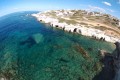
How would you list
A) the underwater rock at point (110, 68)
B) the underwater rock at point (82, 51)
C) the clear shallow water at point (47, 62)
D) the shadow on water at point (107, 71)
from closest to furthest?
the clear shallow water at point (47, 62), the underwater rock at point (110, 68), the shadow on water at point (107, 71), the underwater rock at point (82, 51)

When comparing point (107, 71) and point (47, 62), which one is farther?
point (47, 62)

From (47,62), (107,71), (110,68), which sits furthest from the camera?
(110,68)

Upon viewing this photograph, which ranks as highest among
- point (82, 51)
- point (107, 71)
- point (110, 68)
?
point (107, 71)

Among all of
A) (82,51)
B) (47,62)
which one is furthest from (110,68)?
(47,62)

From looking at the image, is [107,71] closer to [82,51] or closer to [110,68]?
[110,68]

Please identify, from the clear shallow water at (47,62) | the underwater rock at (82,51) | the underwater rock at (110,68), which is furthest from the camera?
the underwater rock at (82,51)

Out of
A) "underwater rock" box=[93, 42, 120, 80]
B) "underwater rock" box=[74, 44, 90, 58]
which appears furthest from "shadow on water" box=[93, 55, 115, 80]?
"underwater rock" box=[74, 44, 90, 58]

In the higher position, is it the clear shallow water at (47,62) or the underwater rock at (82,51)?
the clear shallow water at (47,62)

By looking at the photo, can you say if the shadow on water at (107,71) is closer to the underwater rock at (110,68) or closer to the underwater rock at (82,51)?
the underwater rock at (110,68)

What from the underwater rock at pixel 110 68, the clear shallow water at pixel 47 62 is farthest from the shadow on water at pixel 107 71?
the clear shallow water at pixel 47 62

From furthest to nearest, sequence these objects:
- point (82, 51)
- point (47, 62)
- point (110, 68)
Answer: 1. point (82, 51)
2. point (110, 68)
3. point (47, 62)

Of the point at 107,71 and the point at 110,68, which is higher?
the point at 107,71

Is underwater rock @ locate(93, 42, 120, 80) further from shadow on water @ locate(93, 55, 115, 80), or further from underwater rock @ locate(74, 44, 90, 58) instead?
underwater rock @ locate(74, 44, 90, 58)
